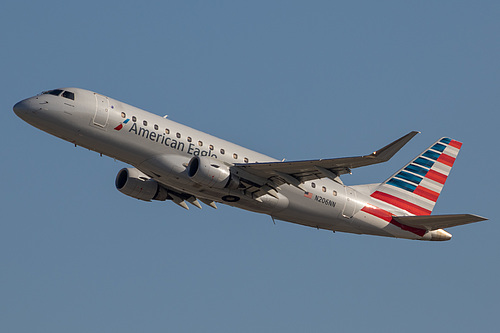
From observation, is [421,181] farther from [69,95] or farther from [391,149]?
[69,95]

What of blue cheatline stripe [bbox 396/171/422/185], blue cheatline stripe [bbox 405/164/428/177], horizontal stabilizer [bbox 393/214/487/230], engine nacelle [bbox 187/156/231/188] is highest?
blue cheatline stripe [bbox 405/164/428/177]

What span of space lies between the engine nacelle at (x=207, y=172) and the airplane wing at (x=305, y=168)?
4.41ft

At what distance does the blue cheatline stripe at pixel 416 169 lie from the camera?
55.8 meters

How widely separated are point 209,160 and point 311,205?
754 centimetres

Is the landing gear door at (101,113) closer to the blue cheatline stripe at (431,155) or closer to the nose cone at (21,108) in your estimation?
the nose cone at (21,108)

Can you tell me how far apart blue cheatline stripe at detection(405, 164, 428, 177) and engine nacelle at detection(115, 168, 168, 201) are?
1731cm

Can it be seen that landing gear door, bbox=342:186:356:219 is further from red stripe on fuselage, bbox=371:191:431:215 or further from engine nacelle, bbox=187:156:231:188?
engine nacelle, bbox=187:156:231:188

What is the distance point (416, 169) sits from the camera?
2202 inches

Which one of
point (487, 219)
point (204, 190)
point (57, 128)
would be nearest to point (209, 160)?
point (204, 190)

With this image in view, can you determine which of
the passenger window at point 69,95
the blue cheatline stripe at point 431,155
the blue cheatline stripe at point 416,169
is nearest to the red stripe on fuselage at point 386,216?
the blue cheatline stripe at point 416,169

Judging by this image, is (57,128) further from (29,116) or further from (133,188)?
(133,188)

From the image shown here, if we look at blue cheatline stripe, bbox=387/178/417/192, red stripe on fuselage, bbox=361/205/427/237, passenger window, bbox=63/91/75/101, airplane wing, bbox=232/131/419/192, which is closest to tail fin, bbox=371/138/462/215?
blue cheatline stripe, bbox=387/178/417/192

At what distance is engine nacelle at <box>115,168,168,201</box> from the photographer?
49688 mm

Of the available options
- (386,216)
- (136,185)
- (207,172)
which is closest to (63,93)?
(136,185)
